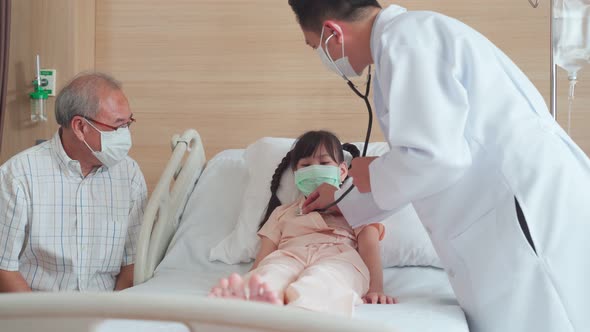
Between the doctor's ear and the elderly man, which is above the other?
the doctor's ear

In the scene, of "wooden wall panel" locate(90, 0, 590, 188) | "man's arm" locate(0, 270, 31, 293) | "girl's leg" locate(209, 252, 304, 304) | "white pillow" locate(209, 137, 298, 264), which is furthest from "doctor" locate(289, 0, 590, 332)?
"wooden wall panel" locate(90, 0, 590, 188)

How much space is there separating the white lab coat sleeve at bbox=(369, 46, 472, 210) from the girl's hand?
0.48 m

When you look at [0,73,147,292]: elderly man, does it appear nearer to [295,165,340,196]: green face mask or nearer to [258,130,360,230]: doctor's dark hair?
[258,130,360,230]: doctor's dark hair

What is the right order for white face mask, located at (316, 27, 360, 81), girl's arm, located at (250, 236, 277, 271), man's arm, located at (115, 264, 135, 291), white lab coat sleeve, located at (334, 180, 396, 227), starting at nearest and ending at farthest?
1. white face mask, located at (316, 27, 360, 81)
2. white lab coat sleeve, located at (334, 180, 396, 227)
3. girl's arm, located at (250, 236, 277, 271)
4. man's arm, located at (115, 264, 135, 291)

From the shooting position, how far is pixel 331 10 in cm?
164

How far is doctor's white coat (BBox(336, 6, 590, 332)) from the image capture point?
1457 millimetres

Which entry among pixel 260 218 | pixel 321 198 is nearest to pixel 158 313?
pixel 321 198

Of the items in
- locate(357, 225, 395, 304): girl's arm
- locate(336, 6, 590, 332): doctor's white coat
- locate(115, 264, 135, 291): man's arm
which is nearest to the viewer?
locate(336, 6, 590, 332): doctor's white coat

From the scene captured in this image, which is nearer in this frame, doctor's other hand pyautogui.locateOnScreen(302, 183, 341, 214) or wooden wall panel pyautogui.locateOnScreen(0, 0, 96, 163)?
doctor's other hand pyautogui.locateOnScreen(302, 183, 341, 214)

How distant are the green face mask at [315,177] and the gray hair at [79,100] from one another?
72cm

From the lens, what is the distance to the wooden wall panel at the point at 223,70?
10.1 ft

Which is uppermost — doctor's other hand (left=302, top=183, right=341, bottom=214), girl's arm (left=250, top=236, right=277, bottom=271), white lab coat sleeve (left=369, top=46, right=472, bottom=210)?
white lab coat sleeve (left=369, top=46, right=472, bottom=210)

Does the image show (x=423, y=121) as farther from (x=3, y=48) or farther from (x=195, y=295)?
(x=3, y=48)

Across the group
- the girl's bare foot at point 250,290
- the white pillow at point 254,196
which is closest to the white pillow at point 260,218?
the white pillow at point 254,196
